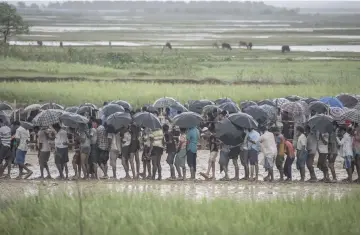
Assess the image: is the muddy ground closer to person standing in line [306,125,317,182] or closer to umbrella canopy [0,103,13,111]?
person standing in line [306,125,317,182]

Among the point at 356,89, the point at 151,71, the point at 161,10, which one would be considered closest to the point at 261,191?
the point at 356,89

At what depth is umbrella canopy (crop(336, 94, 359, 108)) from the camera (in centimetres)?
1883

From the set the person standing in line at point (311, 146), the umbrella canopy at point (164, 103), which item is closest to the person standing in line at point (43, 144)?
the person standing in line at point (311, 146)

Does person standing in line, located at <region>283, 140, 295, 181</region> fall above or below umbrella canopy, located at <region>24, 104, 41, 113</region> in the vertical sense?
below

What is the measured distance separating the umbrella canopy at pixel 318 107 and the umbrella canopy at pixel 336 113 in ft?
0.48

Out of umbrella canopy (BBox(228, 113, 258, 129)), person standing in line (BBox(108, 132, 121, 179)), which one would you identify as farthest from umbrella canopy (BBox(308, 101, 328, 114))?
person standing in line (BBox(108, 132, 121, 179))

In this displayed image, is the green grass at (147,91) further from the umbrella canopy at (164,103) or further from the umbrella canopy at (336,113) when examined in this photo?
the umbrella canopy at (164,103)

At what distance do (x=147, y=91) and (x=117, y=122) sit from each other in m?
8.49

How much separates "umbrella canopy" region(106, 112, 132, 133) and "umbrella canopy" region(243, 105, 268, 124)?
10.1 ft

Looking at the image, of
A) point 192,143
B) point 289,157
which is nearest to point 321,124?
point 289,157

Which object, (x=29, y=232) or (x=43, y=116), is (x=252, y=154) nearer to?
(x=43, y=116)

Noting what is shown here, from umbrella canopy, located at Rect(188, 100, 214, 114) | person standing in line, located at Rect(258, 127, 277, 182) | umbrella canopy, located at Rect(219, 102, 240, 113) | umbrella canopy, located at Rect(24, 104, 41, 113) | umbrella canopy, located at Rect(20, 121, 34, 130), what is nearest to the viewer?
person standing in line, located at Rect(258, 127, 277, 182)

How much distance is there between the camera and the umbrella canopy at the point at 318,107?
57.1ft

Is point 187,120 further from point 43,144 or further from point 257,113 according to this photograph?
point 257,113
